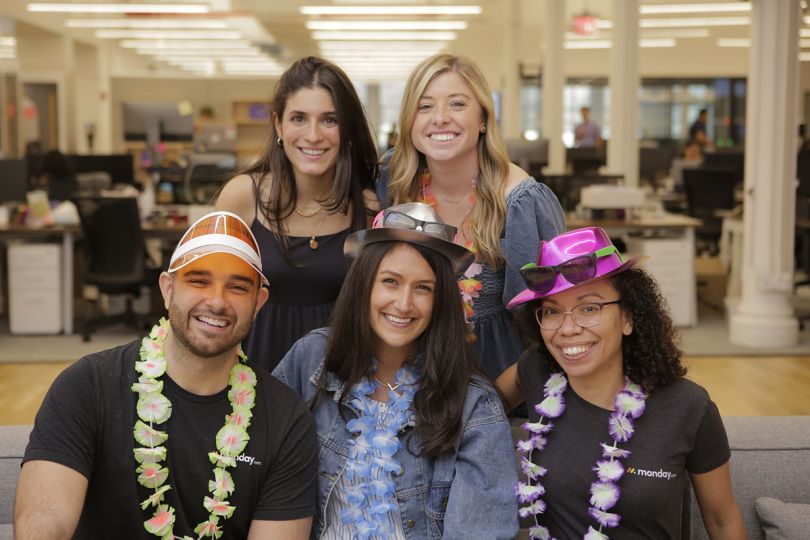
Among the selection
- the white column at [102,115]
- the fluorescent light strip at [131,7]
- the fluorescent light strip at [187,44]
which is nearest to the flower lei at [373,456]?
the fluorescent light strip at [131,7]

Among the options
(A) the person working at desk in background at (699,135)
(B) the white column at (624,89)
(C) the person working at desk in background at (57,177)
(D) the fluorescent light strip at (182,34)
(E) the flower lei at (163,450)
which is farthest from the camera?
(A) the person working at desk in background at (699,135)

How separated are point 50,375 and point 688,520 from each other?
5.01 metres

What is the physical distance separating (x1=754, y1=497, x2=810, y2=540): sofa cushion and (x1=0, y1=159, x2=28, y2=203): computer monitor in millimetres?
7750

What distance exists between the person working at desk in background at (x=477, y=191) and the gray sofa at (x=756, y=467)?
2.06ft

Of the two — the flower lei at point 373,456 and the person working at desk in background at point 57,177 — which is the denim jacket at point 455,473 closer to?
the flower lei at point 373,456

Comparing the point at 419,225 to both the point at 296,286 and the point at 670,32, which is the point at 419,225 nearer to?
the point at 296,286

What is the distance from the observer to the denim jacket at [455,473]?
2.09 metres

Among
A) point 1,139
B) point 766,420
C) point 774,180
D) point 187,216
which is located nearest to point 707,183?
point 774,180

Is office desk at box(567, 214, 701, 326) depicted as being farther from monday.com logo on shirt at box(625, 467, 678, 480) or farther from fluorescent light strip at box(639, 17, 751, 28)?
fluorescent light strip at box(639, 17, 751, 28)

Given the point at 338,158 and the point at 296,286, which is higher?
the point at 338,158

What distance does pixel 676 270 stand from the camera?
786cm

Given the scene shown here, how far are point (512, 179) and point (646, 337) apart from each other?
699 mm

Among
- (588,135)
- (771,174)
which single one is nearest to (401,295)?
(771,174)

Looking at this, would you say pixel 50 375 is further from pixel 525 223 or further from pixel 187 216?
pixel 525 223
